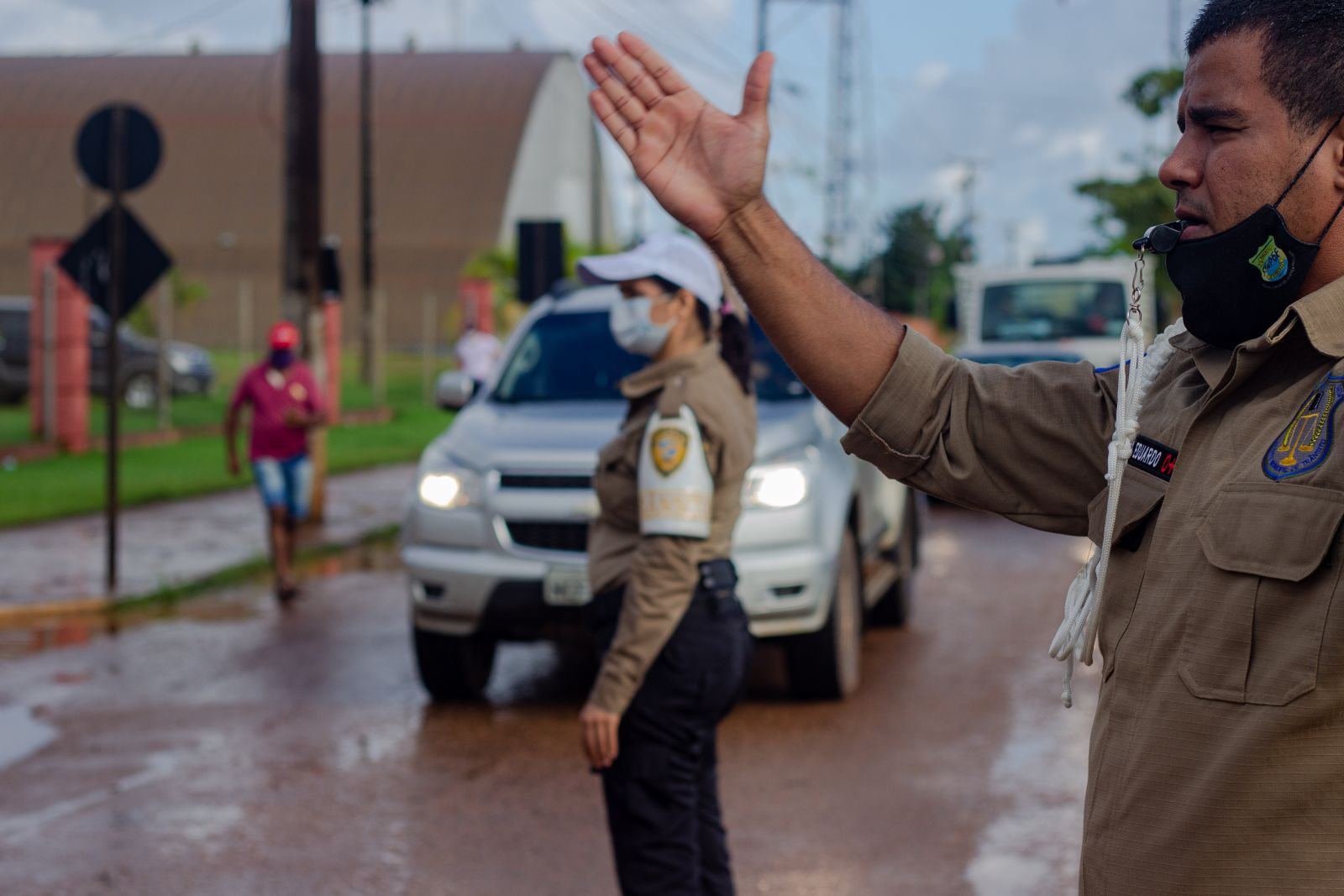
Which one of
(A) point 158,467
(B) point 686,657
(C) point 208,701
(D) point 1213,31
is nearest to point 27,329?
(A) point 158,467

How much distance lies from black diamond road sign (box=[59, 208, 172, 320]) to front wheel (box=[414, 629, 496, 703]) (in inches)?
178

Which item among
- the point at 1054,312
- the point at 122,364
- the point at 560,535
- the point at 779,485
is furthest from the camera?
the point at 122,364

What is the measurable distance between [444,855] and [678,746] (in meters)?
2.12

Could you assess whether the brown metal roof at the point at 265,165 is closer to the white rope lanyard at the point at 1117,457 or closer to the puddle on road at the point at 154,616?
the puddle on road at the point at 154,616

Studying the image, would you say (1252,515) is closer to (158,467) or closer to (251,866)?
(251,866)

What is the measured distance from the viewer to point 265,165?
213ft

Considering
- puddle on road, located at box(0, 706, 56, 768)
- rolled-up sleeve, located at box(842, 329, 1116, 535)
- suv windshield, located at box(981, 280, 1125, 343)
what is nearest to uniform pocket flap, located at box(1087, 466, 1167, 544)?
rolled-up sleeve, located at box(842, 329, 1116, 535)

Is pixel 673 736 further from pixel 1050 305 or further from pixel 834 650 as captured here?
pixel 1050 305

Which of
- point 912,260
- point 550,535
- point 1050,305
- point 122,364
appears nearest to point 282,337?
point 550,535

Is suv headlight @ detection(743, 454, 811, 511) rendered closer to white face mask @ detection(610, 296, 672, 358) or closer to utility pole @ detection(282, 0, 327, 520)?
white face mask @ detection(610, 296, 672, 358)

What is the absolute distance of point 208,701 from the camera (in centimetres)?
829

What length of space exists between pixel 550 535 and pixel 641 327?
339 cm

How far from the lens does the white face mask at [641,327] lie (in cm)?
439

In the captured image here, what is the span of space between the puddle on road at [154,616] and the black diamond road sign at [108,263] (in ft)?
6.48
